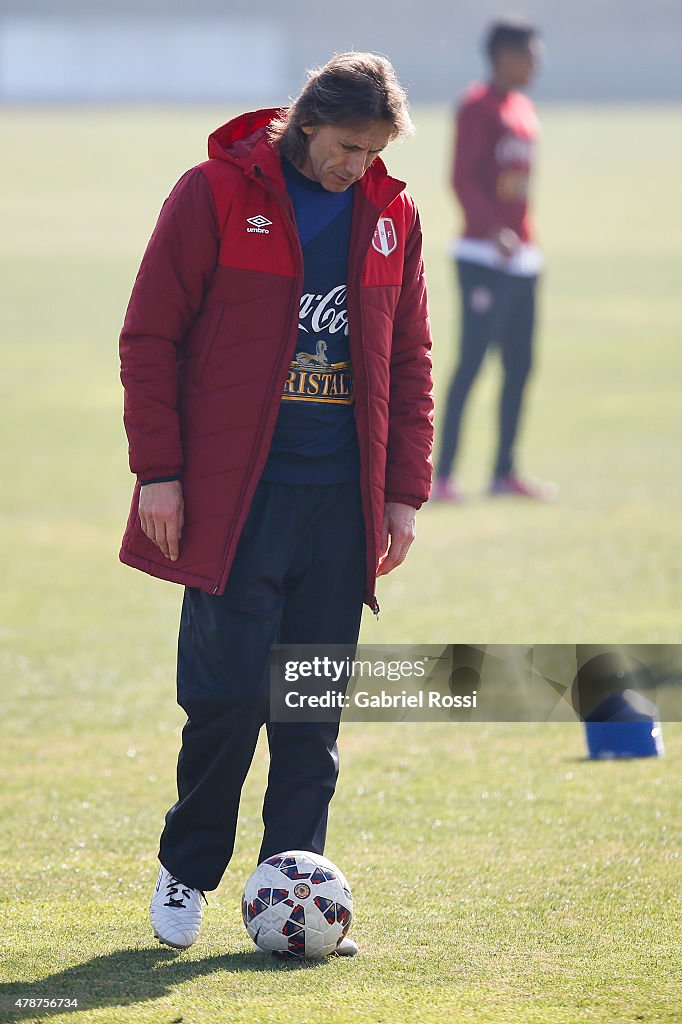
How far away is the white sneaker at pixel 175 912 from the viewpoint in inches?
145

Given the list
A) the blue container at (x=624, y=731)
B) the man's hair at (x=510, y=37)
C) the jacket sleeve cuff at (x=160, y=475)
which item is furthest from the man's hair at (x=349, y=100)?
the man's hair at (x=510, y=37)

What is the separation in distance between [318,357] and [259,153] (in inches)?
18.5

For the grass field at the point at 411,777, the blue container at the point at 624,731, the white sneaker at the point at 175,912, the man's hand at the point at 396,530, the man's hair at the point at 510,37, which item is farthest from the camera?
the man's hair at the point at 510,37

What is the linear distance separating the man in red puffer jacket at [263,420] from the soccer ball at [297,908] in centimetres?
10

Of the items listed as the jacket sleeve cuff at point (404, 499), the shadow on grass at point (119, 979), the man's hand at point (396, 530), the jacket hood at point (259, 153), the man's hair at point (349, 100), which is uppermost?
the man's hair at point (349, 100)

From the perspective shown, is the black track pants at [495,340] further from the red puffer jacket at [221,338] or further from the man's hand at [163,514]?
the man's hand at [163,514]

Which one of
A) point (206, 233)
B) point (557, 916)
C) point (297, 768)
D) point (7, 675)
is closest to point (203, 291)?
point (206, 233)

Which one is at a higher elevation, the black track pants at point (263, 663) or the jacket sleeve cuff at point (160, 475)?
the jacket sleeve cuff at point (160, 475)

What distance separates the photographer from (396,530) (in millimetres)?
3893

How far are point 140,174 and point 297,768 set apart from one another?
123 feet

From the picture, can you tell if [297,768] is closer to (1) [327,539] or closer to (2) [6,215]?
(1) [327,539]

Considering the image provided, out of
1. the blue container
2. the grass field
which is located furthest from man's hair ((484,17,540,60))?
the blue container

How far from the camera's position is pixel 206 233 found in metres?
3.54

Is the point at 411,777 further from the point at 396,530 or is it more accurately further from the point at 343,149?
the point at 343,149
